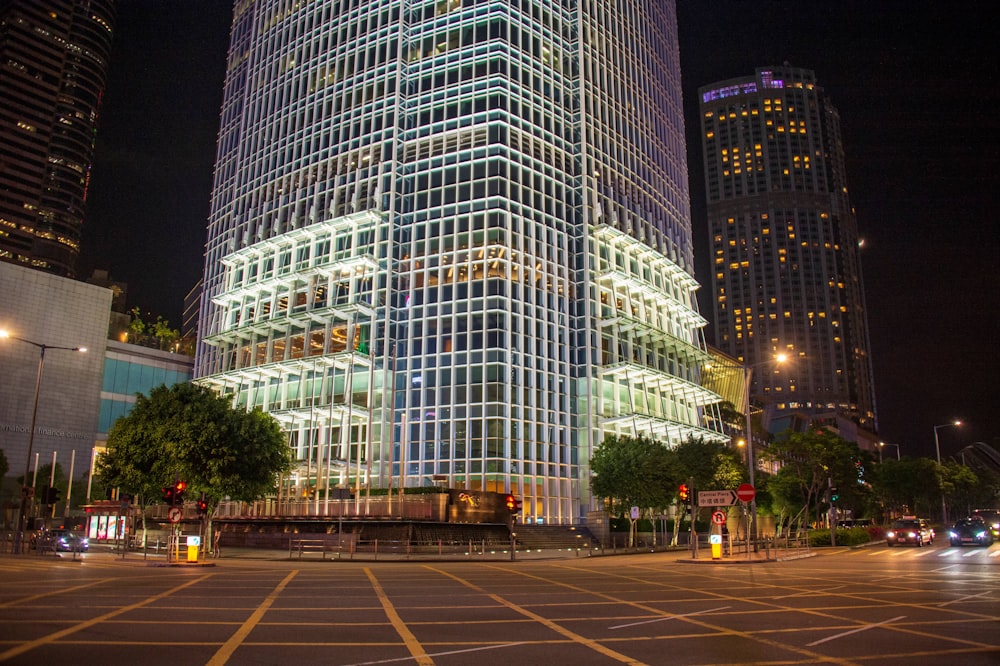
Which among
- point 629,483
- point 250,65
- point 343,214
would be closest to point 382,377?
point 343,214

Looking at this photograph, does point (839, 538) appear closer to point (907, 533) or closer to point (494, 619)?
point (907, 533)

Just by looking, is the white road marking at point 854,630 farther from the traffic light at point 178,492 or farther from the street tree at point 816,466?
the street tree at point 816,466

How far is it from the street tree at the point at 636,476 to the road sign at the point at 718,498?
22.0m

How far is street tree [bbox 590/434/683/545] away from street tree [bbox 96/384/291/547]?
89.6 feet

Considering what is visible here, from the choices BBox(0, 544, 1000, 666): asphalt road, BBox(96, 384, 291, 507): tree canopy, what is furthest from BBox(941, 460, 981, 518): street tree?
BBox(96, 384, 291, 507): tree canopy

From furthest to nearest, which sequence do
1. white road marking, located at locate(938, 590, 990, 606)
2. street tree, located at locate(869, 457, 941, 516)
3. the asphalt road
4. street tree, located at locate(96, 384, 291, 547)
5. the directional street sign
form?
street tree, located at locate(869, 457, 941, 516), street tree, located at locate(96, 384, 291, 547), the directional street sign, white road marking, located at locate(938, 590, 990, 606), the asphalt road

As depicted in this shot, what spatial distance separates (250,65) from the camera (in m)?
94.4

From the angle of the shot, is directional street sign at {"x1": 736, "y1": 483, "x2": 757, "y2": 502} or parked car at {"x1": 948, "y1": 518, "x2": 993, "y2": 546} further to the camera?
parked car at {"x1": 948, "y1": 518, "x2": 993, "y2": 546}

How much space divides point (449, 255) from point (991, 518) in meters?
71.1

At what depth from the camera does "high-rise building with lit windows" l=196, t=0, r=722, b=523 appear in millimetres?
68938

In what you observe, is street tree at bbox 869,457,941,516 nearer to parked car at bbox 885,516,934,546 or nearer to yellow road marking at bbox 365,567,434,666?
parked car at bbox 885,516,934,546

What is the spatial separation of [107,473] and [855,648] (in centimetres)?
4479

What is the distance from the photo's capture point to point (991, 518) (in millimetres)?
89938

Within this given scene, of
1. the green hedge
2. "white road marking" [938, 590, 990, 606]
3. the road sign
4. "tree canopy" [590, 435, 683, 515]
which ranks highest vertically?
"tree canopy" [590, 435, 683, 515]
